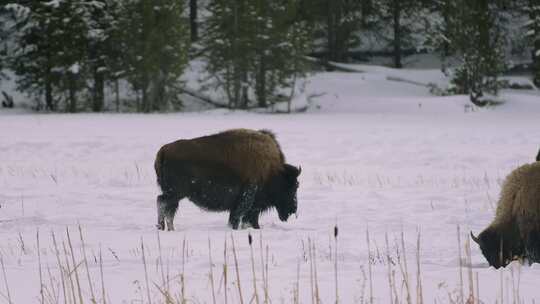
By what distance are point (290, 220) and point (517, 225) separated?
3.60m

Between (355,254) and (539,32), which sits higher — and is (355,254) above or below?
below

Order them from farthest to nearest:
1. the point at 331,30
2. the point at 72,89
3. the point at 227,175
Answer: the point at 331,30 → the point at 72,89 → the point at 227,175

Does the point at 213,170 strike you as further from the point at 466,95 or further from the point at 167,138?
the point at 466,95

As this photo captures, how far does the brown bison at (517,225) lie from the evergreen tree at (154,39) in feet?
102

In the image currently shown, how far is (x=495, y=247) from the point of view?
5711 millimetres

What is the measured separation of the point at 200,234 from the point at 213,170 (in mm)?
1092

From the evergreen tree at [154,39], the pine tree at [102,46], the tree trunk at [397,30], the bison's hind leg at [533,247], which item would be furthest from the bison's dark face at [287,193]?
the tree trunk at [397,30]

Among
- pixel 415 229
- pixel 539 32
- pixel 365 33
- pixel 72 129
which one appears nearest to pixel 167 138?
pixel 72 129

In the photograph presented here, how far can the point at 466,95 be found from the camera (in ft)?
117

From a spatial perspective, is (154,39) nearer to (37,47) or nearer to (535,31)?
(37,47)

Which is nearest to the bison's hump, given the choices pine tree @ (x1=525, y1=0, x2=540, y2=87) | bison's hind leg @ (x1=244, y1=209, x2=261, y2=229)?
bison's hind leg @ (x1=244, y1=209, x2=261, y2=229)

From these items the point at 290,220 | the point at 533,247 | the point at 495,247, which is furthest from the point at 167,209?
the point at 533,247

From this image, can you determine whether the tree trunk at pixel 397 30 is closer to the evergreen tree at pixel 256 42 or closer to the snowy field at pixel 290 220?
the evergreen tree at pixel 256 42

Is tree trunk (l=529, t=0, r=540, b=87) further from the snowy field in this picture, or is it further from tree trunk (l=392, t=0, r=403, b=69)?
the snowy field
